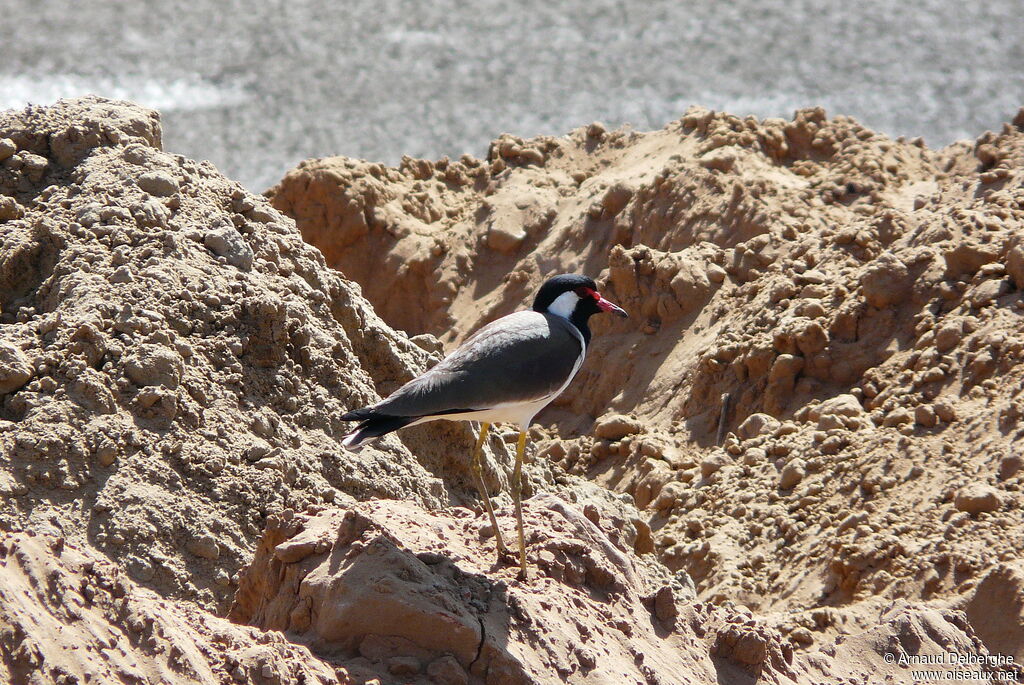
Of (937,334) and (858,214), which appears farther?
(858,214)

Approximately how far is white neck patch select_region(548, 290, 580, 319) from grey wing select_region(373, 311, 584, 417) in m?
0.07

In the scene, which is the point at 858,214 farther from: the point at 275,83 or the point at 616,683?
the point at 275,83

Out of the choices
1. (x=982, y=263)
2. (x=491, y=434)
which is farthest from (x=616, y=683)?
(x=982, y=263)

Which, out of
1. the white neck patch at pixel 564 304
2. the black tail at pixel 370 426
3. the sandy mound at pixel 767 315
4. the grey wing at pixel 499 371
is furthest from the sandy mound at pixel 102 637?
the sandy mound at pixel 767 315

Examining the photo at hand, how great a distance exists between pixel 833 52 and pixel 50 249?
55.0ft

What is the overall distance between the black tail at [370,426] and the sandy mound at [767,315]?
2.35m

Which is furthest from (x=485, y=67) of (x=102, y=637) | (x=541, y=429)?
(x=102, y=637)

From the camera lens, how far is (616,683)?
4891 millimetres

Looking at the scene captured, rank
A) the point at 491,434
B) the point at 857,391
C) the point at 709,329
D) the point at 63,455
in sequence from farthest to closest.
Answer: the point at 709,329
the point at 857,391
the point at 491,434
the point at 63,455

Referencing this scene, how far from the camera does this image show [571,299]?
259 inches

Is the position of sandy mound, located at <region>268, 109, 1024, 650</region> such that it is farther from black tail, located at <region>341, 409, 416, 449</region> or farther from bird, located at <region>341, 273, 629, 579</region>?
black tail, located at <region>341, 409, 416, 449</region>

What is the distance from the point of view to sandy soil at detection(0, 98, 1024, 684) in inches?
189

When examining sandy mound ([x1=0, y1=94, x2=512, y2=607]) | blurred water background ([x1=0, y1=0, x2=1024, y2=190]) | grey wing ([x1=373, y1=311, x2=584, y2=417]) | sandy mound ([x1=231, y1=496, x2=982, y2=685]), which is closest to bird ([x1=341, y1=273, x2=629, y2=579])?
grey wing ([x1=373, y1=311, x2=584, y2=417])

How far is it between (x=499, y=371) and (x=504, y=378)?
0.12 feet
